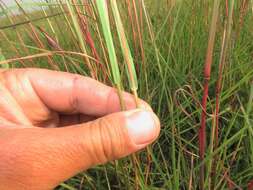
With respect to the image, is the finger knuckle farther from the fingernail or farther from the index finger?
the index finger

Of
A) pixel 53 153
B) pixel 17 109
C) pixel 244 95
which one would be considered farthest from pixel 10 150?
pixel 244 95

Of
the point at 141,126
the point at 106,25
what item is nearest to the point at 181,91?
the point at 141,126

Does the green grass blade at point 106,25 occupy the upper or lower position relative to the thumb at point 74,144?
upper

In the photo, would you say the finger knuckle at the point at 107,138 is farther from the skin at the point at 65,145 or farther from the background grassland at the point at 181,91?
the background grassland at the point at 181,91

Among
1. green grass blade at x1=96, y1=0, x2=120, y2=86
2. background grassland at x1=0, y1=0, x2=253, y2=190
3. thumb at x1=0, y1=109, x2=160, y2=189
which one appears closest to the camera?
green grass blade at x1=96, y1=0, x2=120, y2=86

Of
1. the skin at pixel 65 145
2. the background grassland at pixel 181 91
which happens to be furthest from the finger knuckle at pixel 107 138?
the background grassland at pixel 181 91

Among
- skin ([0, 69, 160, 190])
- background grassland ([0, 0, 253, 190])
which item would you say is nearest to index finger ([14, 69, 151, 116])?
background grassland ([0, 0, 253, 190])

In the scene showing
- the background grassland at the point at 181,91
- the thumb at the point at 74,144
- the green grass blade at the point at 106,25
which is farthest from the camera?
the background grassland at the point at 181,91
